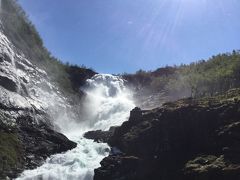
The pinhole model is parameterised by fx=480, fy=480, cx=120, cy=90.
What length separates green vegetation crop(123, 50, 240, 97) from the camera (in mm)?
111188

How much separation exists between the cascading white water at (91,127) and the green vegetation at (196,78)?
9175 mm

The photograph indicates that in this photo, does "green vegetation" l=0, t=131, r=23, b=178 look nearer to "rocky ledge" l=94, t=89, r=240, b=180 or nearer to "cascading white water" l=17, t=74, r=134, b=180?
"cascading white water" l=17, t=74, r=134, b=180

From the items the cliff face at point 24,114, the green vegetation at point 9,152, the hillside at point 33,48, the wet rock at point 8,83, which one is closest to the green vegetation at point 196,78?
the hillside at point 33,48

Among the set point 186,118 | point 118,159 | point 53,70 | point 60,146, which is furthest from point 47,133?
point 53,70

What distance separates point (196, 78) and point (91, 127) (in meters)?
29.5

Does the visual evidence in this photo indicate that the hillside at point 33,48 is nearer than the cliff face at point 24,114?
No

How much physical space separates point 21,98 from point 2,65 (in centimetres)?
793

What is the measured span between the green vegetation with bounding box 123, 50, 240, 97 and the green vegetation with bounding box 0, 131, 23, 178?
143ft

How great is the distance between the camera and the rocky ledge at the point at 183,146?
6185 centimetres

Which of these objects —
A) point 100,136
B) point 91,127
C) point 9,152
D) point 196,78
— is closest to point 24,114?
point 9,152

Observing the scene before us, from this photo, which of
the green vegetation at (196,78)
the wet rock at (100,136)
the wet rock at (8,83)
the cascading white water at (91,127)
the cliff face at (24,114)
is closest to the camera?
the cascading white water at (91,127)

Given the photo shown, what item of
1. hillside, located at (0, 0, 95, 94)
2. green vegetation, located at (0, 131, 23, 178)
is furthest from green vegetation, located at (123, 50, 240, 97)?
green vegetation, located at (0, 131, 23, 178)

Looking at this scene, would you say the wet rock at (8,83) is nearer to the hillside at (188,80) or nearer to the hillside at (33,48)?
the hillside at (33,48)

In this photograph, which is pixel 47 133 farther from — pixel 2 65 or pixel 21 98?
pixel 2 65
